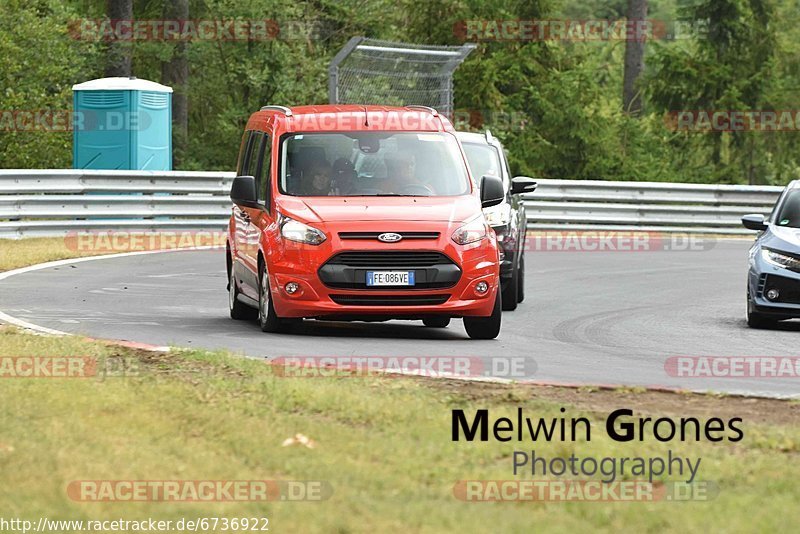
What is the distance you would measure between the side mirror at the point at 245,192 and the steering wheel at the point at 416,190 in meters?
1.34

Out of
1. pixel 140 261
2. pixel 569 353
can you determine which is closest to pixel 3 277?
pixel 140 261

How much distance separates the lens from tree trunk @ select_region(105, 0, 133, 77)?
1547 inches

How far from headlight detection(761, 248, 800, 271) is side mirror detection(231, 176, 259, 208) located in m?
5.07

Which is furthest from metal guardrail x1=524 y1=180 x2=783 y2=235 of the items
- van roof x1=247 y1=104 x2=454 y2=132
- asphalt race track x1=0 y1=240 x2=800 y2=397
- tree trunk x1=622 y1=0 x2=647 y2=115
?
tree trunk x1=622 y1=0 x2=647 y2=115

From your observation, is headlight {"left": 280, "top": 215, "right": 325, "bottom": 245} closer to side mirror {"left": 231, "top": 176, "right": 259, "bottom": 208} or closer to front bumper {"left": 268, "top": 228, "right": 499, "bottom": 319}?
front bumper {"left": 268, "top": 228, "right": 499, "bottom": 319}

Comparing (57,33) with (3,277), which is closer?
(3,277)

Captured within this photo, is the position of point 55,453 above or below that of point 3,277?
above

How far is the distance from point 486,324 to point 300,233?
1.80 metres

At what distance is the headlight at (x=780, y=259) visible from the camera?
15.6 meters

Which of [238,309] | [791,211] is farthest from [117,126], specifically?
[791,211]

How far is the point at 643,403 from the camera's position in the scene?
31.8 feet

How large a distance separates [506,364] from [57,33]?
2628 cm

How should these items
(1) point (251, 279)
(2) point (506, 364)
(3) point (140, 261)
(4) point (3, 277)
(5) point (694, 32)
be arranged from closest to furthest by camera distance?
(2) point (506, 364)
(1) point (251, 279)
(4) point (3, 277)
(3) point (140, 261)
(5) point (694, 32)

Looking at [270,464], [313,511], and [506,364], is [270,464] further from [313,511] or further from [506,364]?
[506,364]
